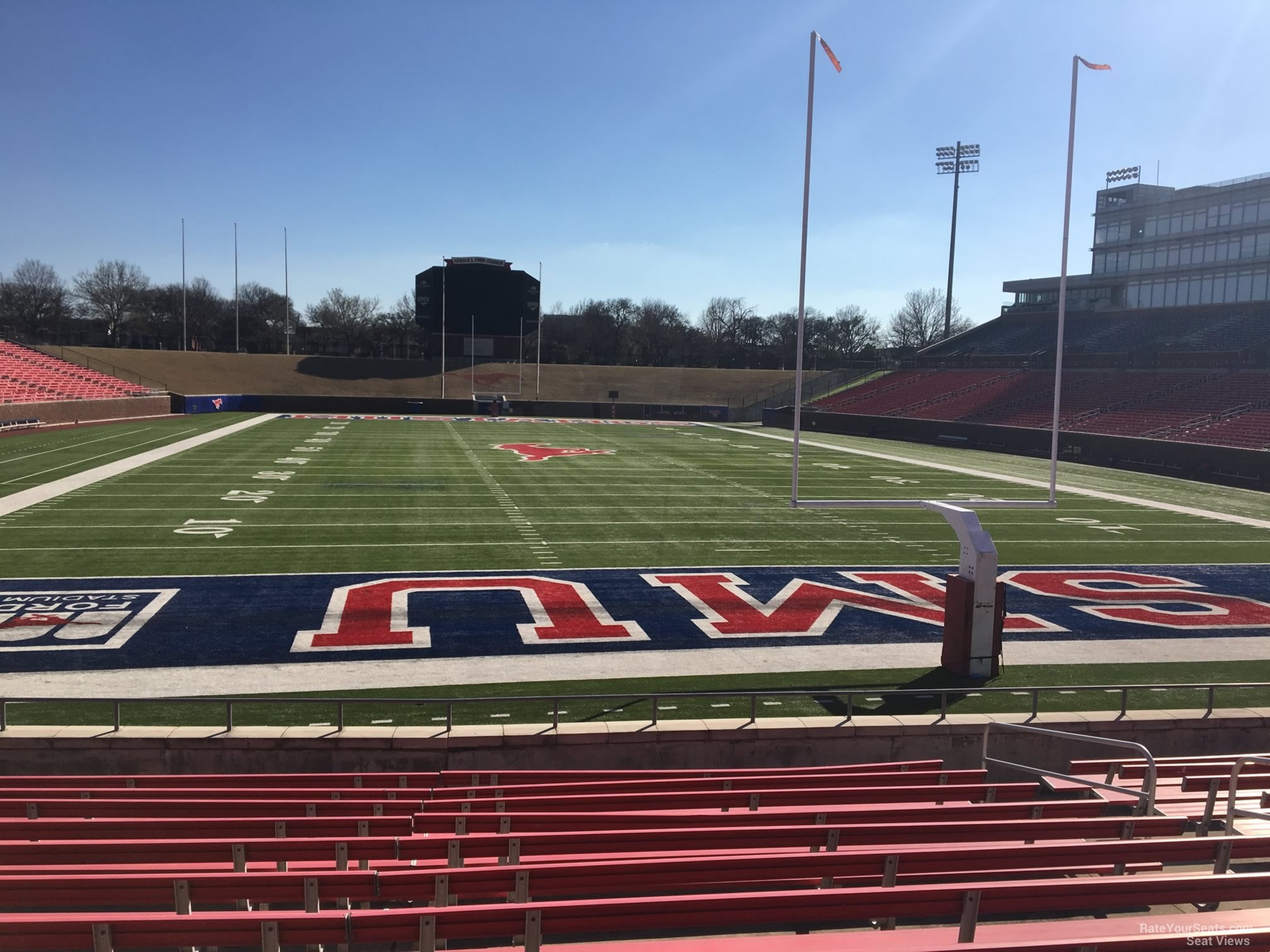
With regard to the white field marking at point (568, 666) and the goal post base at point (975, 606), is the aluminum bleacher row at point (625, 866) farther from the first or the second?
the goal post base at point (975, 606)

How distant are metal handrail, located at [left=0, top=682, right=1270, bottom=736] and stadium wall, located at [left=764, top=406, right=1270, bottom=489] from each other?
25932 mm

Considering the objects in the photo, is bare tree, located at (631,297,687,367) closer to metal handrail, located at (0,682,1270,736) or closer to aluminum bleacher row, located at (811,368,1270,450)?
aluminum bleacher row, located at (811,368,1270,450)

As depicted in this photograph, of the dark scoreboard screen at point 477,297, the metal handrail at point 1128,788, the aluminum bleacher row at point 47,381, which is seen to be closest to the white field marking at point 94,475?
the aluminum bleacher row at point 47,381

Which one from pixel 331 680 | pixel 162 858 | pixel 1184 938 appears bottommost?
pixel 331 680

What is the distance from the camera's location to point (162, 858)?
15.7 ft

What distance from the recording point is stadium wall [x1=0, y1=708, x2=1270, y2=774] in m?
8.42

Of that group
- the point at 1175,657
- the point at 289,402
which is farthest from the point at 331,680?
the point at 289,402

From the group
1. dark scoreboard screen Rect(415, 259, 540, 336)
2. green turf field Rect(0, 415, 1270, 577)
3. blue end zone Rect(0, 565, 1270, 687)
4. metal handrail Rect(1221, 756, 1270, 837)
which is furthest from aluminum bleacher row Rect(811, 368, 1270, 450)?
metal handrail Rect(1221, 756, 1270, 837)

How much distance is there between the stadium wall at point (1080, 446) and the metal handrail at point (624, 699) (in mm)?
25932

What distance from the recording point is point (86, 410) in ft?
147

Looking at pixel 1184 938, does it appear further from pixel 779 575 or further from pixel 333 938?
pixel 779 575

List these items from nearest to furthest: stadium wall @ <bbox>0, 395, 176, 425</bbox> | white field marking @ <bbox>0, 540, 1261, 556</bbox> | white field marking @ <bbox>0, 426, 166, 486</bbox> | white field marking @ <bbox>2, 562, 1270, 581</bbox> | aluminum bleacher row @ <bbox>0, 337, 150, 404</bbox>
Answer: white field marking @ <bbox>2, 562, 1270, 581</bbox>
white field marking @ <bbox>0, 540, 1261, 556</bbox>
white field marking @ <bbox>0, 426, 166, 486</bbox>
stadium wall @ <bbox>0, 395, 176, 425</bbox>
aluminum bleacher row @ <bbox>0, 337, 150, 404</bbox>

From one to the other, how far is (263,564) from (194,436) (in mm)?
25384

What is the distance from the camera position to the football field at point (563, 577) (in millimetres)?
11422
